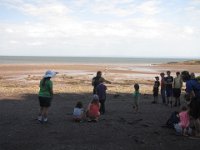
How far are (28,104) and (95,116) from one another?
5.97m

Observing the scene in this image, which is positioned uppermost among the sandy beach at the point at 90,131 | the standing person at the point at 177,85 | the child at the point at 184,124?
the standing person at the point at 177,85

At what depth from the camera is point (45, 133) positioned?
460 inches

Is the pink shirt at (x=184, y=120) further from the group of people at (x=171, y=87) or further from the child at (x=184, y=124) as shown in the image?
the group of people at (x=171, y=87)

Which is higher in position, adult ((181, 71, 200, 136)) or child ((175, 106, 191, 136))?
adult ((181, 71, 200, 136))

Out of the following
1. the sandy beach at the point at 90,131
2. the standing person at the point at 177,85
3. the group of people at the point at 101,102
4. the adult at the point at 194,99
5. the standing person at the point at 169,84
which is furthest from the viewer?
the standing person at the point at 169,84

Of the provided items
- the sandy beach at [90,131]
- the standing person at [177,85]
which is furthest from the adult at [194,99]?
the standing person at [177,85]

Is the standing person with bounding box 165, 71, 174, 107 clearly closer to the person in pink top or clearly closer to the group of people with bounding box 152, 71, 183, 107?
the group of people with bounding box 152, 71, 183, 107

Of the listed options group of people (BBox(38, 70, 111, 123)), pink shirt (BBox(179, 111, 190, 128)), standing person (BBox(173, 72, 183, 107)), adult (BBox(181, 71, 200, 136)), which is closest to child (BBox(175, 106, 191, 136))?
pink shirt (BBox(179, 111, 190, 128))

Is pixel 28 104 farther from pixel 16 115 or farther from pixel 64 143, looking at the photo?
pixel 64 143

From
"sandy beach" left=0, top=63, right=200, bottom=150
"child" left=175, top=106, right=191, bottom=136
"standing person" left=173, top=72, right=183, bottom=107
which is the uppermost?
"standing person" left=173, top=72, right=183, bottom=107

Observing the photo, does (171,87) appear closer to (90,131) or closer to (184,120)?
(184,120)

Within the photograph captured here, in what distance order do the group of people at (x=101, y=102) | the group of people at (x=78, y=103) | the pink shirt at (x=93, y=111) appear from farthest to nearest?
the pink shirt at (x=93, y=111)
the group of people at (x=78, y=103)
the group of people at (x=101, y=102)

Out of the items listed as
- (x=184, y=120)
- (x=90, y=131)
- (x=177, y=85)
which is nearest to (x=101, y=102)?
(x=90, y=131)

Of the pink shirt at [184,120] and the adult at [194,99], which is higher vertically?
the adult at [194,99]
